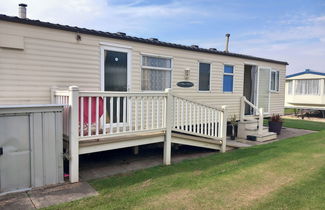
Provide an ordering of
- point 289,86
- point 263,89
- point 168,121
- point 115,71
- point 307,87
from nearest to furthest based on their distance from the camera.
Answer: point 168,121 → point 115,71 → point 263,89 → point 307,87 → point 289,86

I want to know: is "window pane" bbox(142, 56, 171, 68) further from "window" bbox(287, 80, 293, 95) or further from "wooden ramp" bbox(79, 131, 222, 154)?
"window" bbox(287, 80, 293, 95)

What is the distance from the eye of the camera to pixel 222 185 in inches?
151

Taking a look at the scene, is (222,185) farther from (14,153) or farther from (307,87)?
(307,87)

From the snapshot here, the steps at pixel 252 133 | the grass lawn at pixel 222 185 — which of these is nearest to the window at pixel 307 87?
the steps at pixel 252 133

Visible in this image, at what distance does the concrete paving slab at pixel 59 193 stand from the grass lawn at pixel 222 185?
16 centimetres

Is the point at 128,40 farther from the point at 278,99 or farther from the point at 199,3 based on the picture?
the point at 278,99

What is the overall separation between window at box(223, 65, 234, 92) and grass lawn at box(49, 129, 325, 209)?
3.33 m

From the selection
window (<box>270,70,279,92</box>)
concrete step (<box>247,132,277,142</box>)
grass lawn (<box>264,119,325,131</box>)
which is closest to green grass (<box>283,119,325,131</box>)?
grass lawn (<box>264,119,325,131</box>)

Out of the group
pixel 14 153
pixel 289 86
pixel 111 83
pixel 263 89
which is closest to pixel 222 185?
pixel 14 153

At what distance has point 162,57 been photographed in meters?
6.49

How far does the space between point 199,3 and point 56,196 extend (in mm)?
9378

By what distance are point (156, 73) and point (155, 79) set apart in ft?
0.56

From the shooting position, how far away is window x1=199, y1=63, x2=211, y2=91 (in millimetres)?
7594

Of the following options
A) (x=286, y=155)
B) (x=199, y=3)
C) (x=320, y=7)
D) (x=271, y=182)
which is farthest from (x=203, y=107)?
(x=320, y=7)
